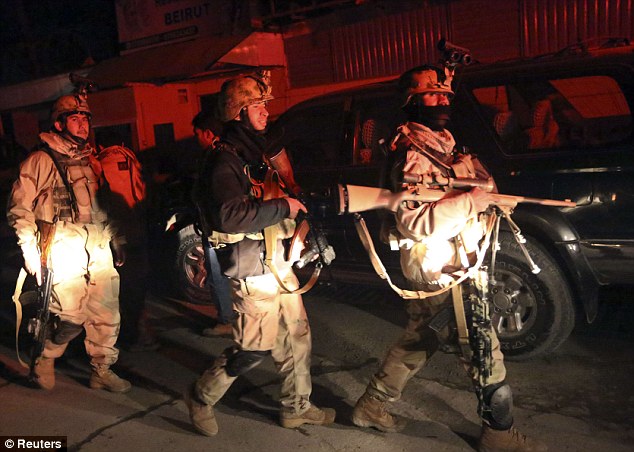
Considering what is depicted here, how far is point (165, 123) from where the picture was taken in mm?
10586

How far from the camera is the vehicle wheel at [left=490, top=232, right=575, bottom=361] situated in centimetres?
405

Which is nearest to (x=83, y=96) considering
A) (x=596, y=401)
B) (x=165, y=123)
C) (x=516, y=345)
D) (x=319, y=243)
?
(x=319, y=243)

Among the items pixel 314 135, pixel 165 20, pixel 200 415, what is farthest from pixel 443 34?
pixel 200 415

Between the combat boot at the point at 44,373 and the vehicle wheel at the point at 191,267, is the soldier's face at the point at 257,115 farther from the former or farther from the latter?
the vehicle wheel at the point at 191,267

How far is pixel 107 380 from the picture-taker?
4152 millimetres

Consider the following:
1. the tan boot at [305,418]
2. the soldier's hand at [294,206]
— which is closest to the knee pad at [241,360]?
the tan boot at [305,418]

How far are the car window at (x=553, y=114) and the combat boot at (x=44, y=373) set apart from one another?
3.40m

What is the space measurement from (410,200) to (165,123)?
8.47m

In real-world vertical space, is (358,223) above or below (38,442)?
above

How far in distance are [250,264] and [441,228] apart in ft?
3.25

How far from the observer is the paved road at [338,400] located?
334 cm

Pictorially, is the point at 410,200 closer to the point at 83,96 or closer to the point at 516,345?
the point at 516,345

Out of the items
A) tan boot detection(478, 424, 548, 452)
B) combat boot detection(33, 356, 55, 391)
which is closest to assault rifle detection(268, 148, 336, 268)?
tan boot detection(478, 424, 548, 452)

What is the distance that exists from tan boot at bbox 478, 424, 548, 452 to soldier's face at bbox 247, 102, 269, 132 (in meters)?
1.87
